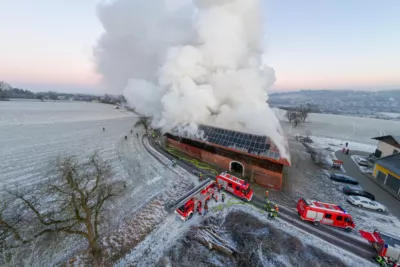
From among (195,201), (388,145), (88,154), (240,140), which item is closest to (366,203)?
(240,140)

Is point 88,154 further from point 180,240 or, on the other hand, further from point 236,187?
point 236,187

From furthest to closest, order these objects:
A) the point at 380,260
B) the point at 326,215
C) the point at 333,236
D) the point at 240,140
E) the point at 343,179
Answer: the point at 240,140 → the point at 343,179 → the point at 326,215 → the point at 333,236 → the point at 380,260

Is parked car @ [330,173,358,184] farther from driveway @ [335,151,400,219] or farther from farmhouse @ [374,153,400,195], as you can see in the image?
farmhouse @ [374,153,400,195]

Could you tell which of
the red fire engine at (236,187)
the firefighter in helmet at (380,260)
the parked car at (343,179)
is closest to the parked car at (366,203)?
the parked car at (343,179)

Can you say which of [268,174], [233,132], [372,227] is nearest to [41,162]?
[233,132]

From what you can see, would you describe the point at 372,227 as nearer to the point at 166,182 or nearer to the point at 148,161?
the point at 166,182

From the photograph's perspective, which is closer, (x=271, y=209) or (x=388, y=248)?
(x=388, y=248)
